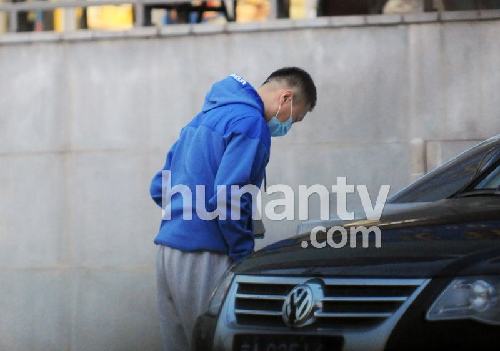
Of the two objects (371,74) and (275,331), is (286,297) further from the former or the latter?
(371,74)

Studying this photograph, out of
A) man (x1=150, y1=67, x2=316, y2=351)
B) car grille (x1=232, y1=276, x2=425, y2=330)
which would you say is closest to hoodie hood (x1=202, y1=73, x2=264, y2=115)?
man (x1=150, y1=67, x2=316, y2=351)

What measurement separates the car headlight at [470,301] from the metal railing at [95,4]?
482 cm

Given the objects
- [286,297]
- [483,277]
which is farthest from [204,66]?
[483,277]

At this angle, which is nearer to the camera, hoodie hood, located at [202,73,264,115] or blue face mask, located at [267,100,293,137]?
hoodie hood, located at [202,73,264,115]

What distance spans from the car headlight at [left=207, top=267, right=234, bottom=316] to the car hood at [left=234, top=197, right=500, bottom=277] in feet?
0.24

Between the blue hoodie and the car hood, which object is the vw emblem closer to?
the car hood

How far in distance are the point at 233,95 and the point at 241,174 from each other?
48 centimetres

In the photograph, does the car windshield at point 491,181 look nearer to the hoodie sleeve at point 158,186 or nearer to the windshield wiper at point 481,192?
the windshield wiper at point 481,192

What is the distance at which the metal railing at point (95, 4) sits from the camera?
337 inches

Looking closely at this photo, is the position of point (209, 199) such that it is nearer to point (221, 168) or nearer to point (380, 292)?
point (221, 168)

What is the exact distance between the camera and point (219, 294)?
16.0 ft

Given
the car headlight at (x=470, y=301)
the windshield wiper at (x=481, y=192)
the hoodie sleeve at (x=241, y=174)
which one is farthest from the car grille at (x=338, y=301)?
the windshield wiper at (x=481, y=192)

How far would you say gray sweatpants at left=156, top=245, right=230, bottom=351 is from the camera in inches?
213

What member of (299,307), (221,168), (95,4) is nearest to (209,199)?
(221,168)
